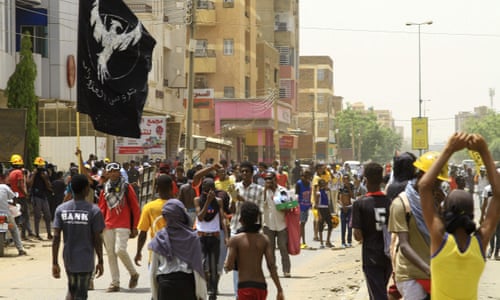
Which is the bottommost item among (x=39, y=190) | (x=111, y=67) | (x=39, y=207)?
(x=39, y=207)

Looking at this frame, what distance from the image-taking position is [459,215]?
600cm

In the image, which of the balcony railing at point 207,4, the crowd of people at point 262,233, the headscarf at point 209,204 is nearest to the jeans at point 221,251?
the crowd of people at point 262,233

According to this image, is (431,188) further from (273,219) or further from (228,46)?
(228,46)

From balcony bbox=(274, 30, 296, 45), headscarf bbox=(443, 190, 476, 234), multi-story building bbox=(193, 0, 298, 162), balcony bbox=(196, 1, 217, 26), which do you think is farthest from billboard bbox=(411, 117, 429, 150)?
headscarf bbox=(443, 190, 476, 234)

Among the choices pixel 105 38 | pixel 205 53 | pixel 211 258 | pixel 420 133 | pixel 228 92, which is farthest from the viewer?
pixel 228 92

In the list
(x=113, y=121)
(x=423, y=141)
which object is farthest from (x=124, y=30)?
(x=423, y=141)

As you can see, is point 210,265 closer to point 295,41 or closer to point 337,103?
point 295,41

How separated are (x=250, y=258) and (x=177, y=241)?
63 cm

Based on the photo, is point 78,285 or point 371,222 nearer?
point 371,222

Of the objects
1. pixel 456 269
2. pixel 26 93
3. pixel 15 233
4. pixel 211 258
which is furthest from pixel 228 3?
pixel 456 269

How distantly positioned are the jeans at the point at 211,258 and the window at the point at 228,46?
202ft

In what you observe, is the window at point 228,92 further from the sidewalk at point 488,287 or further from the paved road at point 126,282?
the sidewalk at point 488,287

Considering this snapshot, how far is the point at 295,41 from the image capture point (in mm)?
95875

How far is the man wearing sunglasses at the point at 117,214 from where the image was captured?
13.8 meters
